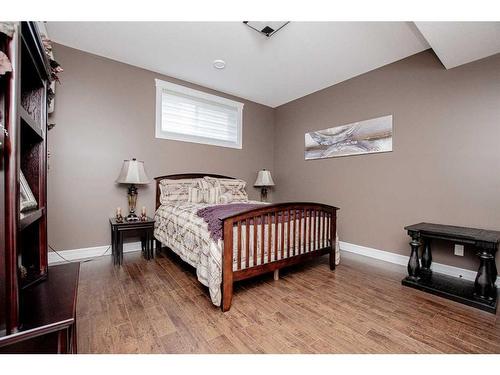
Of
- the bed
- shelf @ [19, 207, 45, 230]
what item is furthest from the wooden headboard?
shelf @ [19, 207, 45, 230]

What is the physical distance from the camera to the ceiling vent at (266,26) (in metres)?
2.24

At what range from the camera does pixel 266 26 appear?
2.29m

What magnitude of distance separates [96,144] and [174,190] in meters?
1.13

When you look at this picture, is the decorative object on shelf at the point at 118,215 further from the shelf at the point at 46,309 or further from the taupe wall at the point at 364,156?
the shelf at the point at 46,309

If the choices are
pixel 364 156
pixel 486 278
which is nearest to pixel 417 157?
pixel 364 156

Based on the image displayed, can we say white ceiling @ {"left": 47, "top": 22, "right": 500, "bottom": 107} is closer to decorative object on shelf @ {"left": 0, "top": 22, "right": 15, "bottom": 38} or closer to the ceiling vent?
the ceiling vent

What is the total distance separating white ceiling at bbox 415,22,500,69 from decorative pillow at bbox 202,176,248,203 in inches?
112

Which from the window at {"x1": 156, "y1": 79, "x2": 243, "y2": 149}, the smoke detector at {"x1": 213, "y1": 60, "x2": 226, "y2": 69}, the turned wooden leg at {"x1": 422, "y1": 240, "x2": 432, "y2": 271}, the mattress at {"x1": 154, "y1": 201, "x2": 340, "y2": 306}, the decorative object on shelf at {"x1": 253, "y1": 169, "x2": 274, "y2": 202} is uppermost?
the smoke detector at {"x1": 213, "y1": 60, "x2": 226, "y2": 69}

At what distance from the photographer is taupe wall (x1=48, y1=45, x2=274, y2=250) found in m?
2.68

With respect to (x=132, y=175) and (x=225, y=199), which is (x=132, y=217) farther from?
(x=225, y=199)
